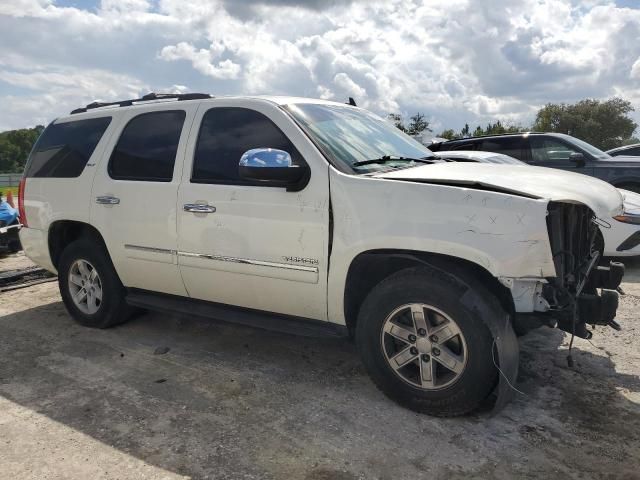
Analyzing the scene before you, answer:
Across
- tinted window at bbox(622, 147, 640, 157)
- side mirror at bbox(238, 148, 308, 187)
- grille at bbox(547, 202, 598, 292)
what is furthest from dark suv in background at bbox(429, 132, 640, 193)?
side mirror at bbox(238, 148, 308, 187)

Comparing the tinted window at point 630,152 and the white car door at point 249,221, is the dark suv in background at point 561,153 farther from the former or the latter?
the white car door at point 249,221

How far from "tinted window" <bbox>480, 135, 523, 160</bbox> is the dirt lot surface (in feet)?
18.6

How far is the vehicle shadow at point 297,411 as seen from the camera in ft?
8.97

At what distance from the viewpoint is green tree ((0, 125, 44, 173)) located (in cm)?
7144

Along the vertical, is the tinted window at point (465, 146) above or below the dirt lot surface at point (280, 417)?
above

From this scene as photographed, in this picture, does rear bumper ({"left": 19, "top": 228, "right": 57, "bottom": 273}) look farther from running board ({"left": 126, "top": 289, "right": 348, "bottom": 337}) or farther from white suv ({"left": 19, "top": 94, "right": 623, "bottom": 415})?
Answer: running board ({"left": 126, "top": 289, "right": 348, "bottom": 337})

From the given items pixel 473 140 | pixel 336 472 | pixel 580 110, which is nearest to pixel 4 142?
pixel 580 110

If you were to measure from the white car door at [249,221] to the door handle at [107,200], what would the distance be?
0.75m

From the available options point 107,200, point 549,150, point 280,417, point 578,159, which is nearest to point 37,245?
point 107,200

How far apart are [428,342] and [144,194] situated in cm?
246

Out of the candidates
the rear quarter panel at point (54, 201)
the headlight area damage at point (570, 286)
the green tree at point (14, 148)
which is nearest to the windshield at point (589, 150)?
the headlight area damage at point (570, 286)

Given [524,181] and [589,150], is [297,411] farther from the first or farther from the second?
[589,150]

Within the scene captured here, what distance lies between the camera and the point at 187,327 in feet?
16.3

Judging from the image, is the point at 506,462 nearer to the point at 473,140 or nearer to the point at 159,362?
the point at 159,362
